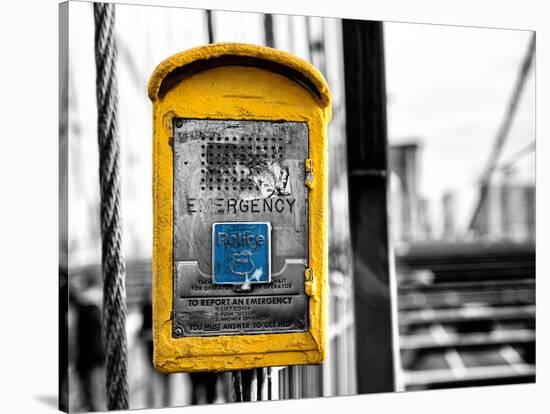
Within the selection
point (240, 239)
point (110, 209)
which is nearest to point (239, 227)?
point (240, 239)

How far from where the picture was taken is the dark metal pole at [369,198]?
3496 millimetres

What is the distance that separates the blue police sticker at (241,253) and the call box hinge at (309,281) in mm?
122

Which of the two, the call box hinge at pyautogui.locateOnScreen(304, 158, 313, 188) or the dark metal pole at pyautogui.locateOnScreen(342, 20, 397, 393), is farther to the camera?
the dark metal pole at pyautogui.locateOnScreen(342, 20, 397, 393)

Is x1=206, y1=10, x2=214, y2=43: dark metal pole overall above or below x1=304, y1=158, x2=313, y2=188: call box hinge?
above

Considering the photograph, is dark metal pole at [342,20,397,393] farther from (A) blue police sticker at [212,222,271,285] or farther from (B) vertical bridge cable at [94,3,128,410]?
(B) vertical bridge cable at [94,3,128,410]

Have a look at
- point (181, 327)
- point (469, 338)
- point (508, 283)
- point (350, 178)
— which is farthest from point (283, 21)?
point (508, 283)

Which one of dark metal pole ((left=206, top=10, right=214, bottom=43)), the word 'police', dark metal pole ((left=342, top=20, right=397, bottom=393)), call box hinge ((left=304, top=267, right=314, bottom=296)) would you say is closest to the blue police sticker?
the word 'police'

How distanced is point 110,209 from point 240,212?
42 centimetres

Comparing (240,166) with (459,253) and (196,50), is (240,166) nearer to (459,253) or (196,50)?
(196,50)

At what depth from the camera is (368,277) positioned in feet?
11.8

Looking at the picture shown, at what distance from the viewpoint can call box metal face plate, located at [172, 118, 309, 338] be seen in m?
2.66

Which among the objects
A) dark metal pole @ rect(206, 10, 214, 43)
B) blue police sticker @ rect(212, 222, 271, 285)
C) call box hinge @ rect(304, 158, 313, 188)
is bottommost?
blue police sticker @ rect(212, 222, 271, 285)

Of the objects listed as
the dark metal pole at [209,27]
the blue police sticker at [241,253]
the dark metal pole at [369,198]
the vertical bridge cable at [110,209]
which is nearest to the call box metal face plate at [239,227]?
the blue police sticker at [241,253]

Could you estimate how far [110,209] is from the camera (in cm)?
267
